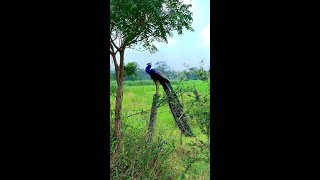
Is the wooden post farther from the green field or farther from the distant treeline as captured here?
the distant treeline

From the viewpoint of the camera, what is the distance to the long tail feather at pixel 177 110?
1.68 meters

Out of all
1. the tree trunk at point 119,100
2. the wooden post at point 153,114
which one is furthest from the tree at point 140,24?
the wooden post at point 153,114

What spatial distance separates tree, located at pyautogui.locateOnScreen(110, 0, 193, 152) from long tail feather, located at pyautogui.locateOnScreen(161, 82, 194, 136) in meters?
0.24

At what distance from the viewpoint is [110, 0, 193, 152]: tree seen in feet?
5.12

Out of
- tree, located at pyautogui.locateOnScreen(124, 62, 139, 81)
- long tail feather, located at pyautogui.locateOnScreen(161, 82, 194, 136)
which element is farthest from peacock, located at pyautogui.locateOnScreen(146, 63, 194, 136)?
tree, located at pyautogui.locateOnScreen(124, 62, 139, 81)

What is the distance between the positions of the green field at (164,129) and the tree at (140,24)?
0.19 feet

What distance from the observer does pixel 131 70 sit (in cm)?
171

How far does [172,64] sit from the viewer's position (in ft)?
5.11

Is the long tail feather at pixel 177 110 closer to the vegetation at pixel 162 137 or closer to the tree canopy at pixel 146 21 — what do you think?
the vegetation at pixel 162 137
